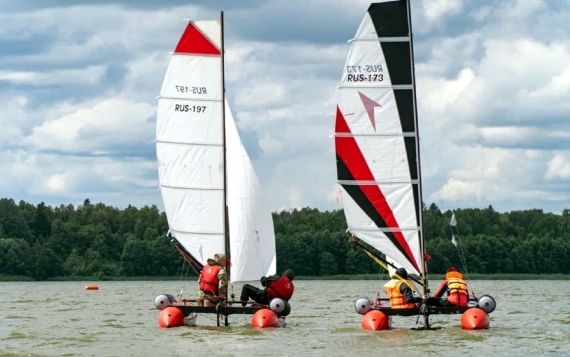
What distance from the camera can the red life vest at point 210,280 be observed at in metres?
33.5

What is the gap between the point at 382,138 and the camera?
108 feet

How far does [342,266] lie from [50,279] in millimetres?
29636

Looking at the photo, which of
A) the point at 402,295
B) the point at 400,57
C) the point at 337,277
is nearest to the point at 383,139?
the point at 400,57

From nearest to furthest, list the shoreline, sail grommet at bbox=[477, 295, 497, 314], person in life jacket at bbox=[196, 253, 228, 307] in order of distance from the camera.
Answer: sail grommet at bbox=[477, 295, 497, 314]
person in life jacket at bbox=[196, 253, 228, 307]
the shoreline

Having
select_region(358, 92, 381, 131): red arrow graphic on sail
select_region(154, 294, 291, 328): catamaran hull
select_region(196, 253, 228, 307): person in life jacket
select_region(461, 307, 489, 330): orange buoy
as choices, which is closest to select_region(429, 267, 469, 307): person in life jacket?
select_region(461, 307, 489, 330): orange buoy

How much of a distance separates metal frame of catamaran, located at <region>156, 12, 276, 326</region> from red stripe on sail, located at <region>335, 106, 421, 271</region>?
3996 millimetres

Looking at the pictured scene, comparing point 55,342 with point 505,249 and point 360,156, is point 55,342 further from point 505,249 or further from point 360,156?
point 505,249

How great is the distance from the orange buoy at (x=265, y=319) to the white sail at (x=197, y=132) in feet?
10.4

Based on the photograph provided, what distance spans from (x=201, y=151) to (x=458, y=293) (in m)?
8.87

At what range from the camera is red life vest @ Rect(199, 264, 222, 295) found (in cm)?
3353

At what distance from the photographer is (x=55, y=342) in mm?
32938

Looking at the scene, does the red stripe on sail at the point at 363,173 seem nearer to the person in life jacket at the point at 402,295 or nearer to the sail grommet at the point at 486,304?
the person in life jacket at the point at 402,295

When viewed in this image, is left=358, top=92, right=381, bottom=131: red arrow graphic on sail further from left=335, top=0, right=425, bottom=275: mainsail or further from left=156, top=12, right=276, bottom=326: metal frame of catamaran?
left=156, top=12, right=276, bottom=326: metal frame of catamaran

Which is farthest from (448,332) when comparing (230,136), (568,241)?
(568,241)
